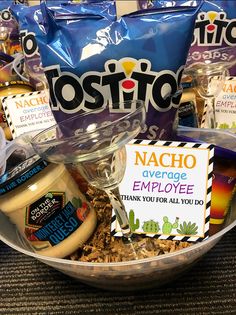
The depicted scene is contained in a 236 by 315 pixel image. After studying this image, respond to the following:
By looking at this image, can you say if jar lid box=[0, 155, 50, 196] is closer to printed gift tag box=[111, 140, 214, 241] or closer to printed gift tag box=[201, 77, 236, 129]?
printed gift tag box=[111, 140, 214, 241]

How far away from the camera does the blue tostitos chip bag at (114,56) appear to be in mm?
636

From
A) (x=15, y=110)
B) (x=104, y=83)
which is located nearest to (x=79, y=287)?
(x=104, y=83)

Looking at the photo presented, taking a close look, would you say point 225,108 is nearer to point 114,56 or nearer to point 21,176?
point 114,56

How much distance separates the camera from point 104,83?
26.0 inches

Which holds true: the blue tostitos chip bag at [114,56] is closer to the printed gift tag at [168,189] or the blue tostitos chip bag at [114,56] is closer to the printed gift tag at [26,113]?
the printed gift tag at [168,189]

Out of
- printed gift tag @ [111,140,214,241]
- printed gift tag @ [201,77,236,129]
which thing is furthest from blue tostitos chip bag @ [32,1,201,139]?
printed gift tag @ [201,77,236,129]

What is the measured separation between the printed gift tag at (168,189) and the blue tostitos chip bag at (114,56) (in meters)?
0.10

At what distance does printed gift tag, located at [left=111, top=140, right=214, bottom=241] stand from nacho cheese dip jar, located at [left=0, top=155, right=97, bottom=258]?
0.25ft

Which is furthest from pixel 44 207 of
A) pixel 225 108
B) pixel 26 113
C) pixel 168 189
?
pixel 225 108

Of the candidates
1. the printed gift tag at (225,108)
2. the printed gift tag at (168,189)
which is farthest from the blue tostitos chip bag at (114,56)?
the printed gift tag at (225,108)

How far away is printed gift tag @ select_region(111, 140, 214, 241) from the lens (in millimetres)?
613

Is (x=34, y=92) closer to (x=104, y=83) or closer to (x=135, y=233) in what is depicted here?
(x=104, y=83)

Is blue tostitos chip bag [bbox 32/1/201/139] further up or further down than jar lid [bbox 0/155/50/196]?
further up

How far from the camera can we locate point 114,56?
2.11 ft
